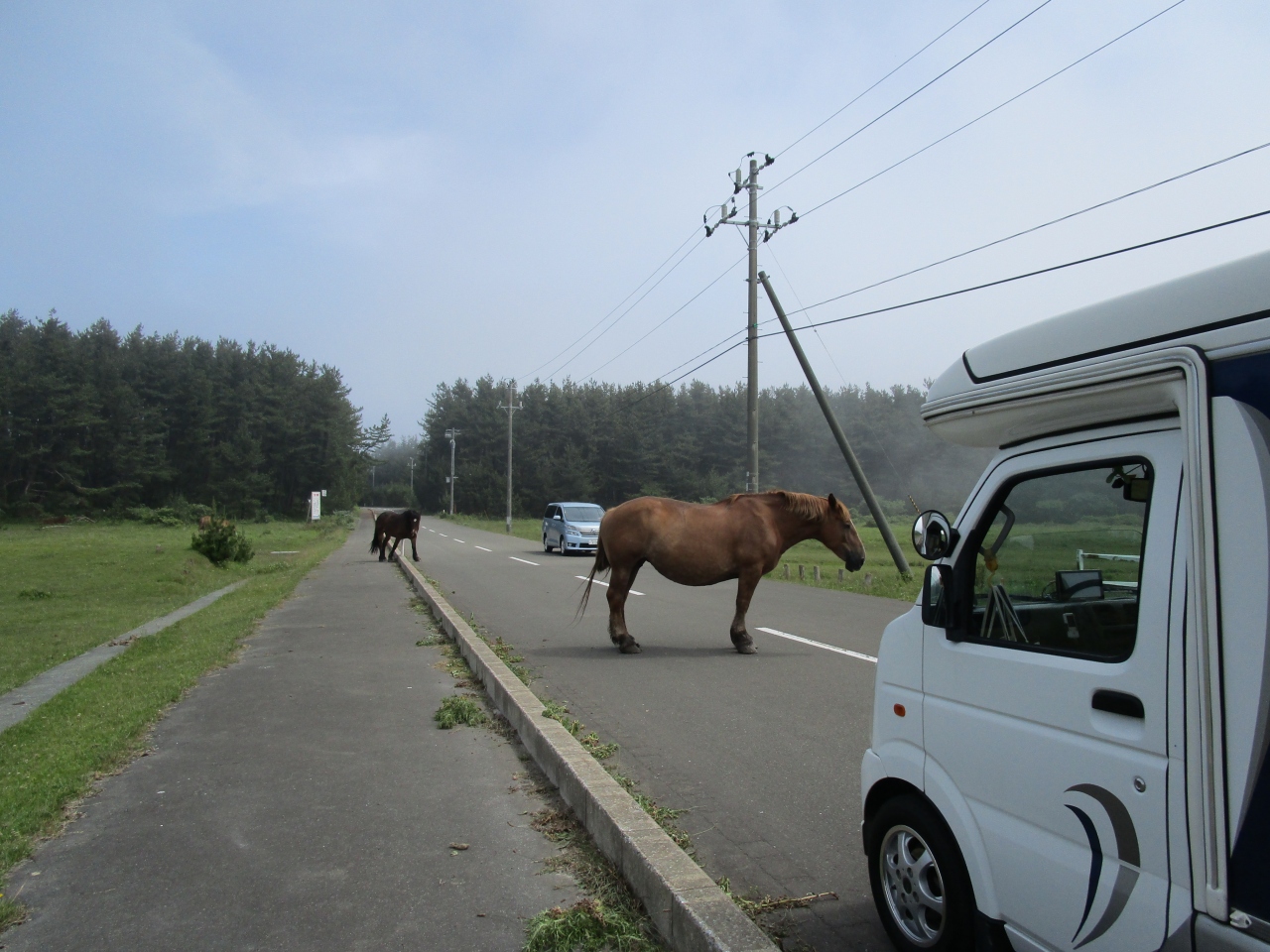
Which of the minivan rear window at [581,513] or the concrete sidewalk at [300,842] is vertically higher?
the minivan rear window at [581,513]

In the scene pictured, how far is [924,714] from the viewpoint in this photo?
3.16m

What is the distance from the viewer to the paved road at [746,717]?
4.20 meters

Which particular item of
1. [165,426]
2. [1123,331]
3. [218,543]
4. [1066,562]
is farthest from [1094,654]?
[165,426]

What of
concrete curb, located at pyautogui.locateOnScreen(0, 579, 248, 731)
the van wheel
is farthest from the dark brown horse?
the van wheel

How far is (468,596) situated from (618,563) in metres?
6.62

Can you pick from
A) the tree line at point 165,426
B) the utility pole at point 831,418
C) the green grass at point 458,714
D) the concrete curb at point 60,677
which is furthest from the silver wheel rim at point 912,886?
the tree line at point 165,426

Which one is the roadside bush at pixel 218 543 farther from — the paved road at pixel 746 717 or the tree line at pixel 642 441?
the tree line at pixel 642 441

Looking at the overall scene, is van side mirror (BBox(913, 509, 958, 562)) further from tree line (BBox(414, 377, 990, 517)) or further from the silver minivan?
tree line (BBox(414, 377, 990, 517))

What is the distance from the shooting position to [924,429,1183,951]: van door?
7.54 feet

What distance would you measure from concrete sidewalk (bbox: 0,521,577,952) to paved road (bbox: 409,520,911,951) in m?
0.93

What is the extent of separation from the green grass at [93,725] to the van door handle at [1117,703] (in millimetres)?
4175

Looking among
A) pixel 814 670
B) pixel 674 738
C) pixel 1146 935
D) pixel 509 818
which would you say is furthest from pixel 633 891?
pixel 814 670

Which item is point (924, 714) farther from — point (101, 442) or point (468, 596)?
point (101, 442)

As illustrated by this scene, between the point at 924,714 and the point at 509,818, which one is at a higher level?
the point at 924,714
